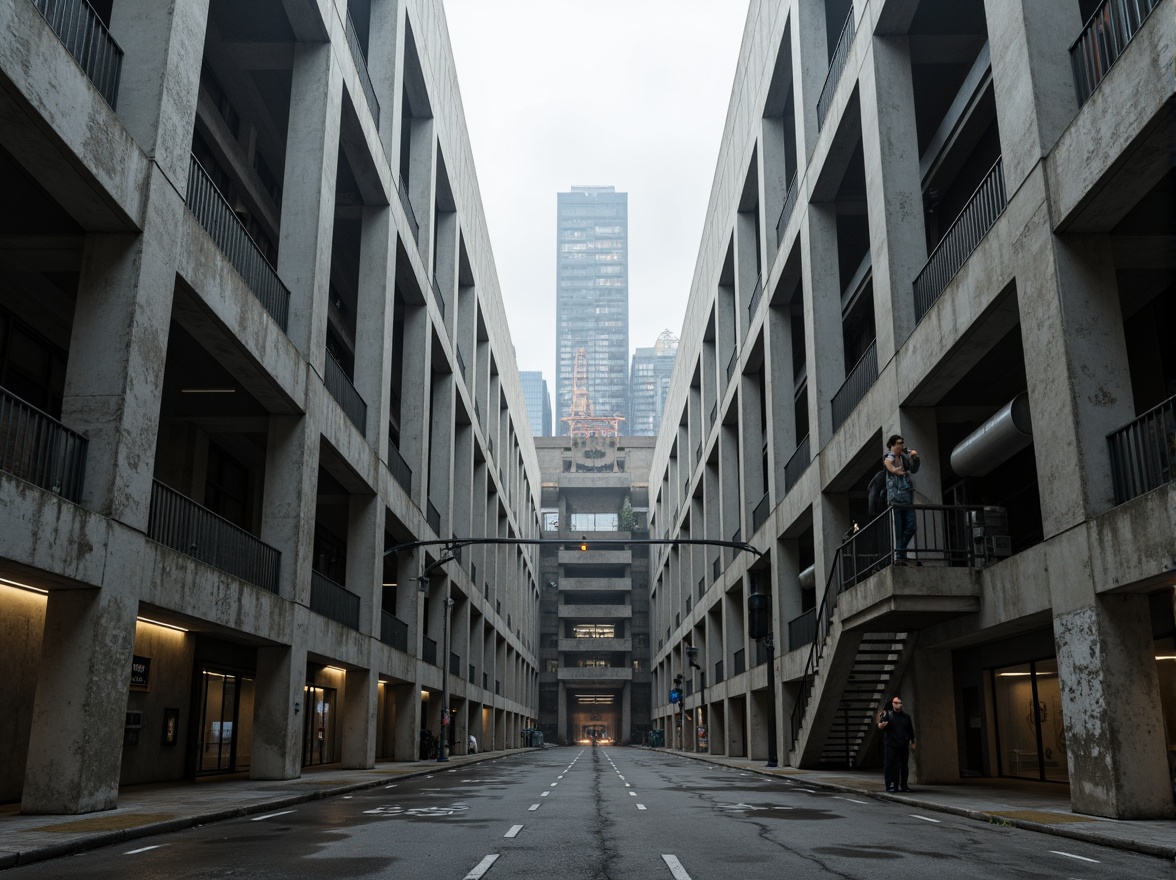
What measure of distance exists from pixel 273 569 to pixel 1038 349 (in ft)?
52.1

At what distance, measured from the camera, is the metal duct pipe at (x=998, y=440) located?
17.8 meters

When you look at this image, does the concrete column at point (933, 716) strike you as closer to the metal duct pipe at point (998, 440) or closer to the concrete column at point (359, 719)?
the metal duct pipe at point (998, 440)

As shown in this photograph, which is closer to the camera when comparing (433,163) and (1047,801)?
(1047,801)

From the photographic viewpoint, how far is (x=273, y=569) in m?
22.5

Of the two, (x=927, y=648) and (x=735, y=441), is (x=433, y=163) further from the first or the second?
(x=927, y=648)

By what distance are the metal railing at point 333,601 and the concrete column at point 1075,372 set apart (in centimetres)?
1655

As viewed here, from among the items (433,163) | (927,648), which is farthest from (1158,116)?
(433,163)

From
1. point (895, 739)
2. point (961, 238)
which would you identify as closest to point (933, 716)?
point (895, 739)

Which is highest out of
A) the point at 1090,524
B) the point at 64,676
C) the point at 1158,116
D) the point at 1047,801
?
the point at 1158,116

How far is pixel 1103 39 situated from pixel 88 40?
584 inches

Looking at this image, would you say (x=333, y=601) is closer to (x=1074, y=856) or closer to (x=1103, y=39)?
(x=1074, y=856)

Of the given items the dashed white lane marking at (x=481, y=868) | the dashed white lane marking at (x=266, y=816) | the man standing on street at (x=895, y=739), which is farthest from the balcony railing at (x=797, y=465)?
the dashed white lane marking at (x=481, y=868)

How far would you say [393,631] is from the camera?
3331 cm

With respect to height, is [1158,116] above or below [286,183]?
below
